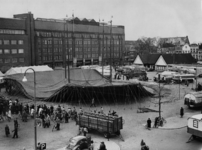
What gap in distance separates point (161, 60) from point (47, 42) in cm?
3814

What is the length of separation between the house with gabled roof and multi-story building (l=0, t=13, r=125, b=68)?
1169 centimetres

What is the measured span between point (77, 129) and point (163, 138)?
25.3 ft

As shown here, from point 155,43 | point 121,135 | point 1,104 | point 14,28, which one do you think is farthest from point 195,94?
point 155,43

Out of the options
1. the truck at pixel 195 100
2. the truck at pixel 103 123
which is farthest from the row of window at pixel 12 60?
the truck at pixel 103 123

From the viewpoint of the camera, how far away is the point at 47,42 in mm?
89438

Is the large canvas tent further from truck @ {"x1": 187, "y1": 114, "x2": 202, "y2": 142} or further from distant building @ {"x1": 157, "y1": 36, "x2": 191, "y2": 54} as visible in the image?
distant building @ {"x1": 157, "y1": 36, "x2": 191, "y2": 54}

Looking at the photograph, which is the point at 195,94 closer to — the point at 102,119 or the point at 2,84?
the point at 102,119

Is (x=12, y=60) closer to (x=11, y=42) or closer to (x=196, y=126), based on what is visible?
(x=11, y=42)

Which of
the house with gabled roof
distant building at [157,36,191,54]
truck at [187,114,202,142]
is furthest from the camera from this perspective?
distant building at [157,36,191,54]

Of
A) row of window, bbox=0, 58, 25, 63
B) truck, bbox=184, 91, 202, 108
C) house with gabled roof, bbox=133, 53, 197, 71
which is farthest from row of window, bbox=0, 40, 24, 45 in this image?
truck, bbox=184, 91, 202, 108

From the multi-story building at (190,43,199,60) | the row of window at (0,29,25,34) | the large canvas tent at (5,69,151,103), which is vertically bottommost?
the large canvas tent at (5,69,151,103)

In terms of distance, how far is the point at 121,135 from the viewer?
22.2 m

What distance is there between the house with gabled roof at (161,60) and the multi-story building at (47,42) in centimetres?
1169

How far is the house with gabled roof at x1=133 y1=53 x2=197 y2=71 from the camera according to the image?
83.6 meters
